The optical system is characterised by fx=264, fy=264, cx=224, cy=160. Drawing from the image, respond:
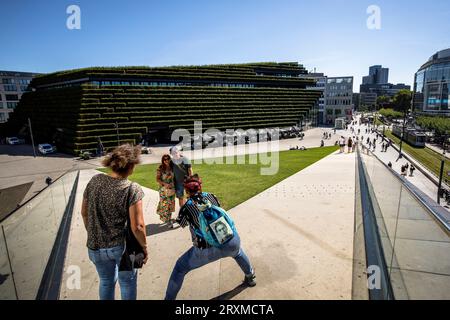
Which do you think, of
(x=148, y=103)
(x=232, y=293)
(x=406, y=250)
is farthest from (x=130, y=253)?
(x=148, y=103)

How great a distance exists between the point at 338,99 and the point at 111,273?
96462 mm

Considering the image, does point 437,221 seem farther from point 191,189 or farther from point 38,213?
point 38,213

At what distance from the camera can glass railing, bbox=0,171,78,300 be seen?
2.86m

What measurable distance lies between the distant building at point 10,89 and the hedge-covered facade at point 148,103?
24078 mm

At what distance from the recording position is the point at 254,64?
63.8 metres

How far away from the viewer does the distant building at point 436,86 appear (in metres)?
85.3

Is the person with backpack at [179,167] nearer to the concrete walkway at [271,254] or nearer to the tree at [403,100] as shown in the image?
the concrete walkway at [271,254]

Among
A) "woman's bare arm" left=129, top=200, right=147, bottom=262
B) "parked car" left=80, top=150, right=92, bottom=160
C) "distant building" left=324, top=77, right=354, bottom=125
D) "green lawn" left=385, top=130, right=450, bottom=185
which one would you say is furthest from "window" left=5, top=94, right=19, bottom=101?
"distant building" left=324, top=77, right=354, bottom=125

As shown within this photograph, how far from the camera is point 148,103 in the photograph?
40.2 meters

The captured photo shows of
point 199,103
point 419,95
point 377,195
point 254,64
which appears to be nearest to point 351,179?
point 377,195

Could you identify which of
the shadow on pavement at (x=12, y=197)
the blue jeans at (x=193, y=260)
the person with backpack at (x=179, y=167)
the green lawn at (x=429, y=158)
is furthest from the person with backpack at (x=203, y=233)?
the green lawn at (x=429, y=158)

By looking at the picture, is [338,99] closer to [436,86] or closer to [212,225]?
[436,86]
